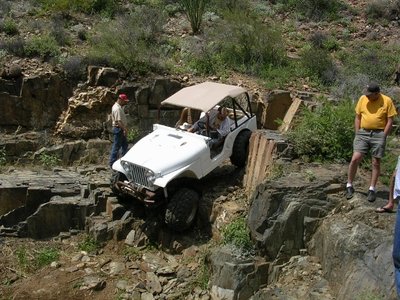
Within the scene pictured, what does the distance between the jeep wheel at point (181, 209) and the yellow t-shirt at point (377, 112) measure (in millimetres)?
3140

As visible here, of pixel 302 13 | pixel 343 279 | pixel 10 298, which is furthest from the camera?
pixel 302 13

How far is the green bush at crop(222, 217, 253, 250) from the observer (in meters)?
8.49

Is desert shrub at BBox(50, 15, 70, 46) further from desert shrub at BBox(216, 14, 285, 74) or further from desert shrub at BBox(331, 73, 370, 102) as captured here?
desert shrub at BBox(331, 73, 370, 102)

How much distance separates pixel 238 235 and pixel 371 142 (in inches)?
93.8

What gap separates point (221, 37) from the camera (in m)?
17.3

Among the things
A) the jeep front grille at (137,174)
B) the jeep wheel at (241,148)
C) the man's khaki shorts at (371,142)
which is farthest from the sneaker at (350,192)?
the jeep front grille at (137,174)

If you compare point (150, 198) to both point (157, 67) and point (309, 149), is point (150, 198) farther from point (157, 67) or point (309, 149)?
point (157, 67)

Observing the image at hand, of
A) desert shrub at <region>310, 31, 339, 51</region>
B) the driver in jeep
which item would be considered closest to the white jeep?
the driver in jeep

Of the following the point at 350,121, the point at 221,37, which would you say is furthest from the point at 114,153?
the point at 221,37

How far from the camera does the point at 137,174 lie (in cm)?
956

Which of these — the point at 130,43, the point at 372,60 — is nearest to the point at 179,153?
the point at 130,43

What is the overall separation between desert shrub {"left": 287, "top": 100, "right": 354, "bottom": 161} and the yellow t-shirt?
1.42m

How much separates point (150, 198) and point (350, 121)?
356 centimetres

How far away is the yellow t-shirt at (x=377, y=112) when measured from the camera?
25.8 ft
